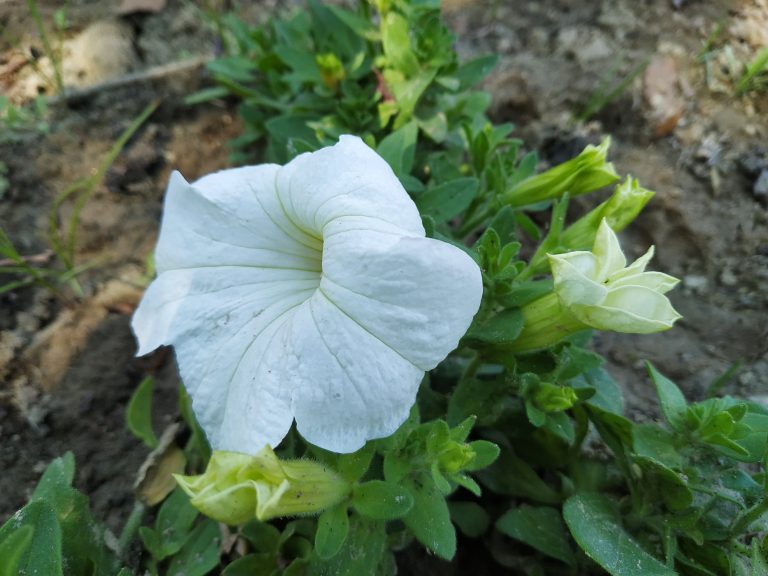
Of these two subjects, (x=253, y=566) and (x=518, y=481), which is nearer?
(x=253, y=566)

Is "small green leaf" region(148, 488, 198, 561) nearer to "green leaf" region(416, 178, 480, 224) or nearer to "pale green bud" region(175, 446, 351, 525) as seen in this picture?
"pale green bud" region(175, 446, 351, 525)

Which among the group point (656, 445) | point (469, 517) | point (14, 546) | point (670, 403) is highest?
point (14, 546)

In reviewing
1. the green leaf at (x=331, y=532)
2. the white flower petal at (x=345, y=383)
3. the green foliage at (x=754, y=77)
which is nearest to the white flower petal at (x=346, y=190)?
the white flower petal at (x=345, y=383)

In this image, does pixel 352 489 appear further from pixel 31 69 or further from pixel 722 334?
pixel 31 69

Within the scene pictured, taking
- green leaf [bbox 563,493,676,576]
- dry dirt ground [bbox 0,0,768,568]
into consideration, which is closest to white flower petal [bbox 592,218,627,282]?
green leaf [bbox 563,493,676,576]

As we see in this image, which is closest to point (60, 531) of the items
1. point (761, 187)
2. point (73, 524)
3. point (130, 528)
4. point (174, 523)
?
point (73, 524)

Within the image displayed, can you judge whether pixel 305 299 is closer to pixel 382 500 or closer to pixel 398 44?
pixel 382 500
